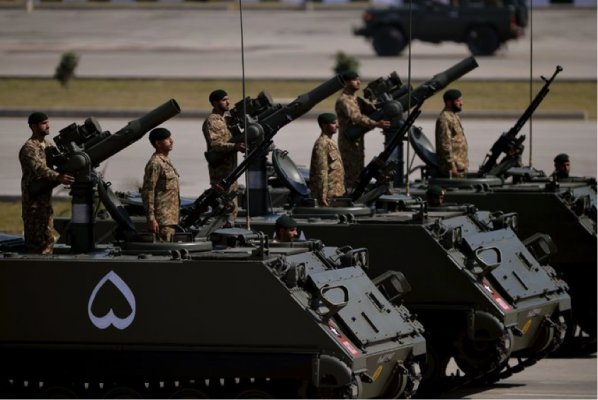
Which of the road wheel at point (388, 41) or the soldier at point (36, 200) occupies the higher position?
the road wheel at point (388, 41)

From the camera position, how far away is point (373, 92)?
24.7 metres

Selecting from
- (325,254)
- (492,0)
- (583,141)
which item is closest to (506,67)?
(492,0)

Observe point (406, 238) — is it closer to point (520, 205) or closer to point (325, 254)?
point (325, 254)

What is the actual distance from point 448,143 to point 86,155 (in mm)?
8184

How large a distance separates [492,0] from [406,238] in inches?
1745

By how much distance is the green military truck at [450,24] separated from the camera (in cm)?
6053

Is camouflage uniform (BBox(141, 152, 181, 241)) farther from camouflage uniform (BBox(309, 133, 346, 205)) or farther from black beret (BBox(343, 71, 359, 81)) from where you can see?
black beret (BBox(343, 71, 359, 81))

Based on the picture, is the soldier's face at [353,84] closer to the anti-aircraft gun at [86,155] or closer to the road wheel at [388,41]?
the anti-aircraft gun at [86,155]

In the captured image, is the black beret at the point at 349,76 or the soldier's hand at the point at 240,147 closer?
the soldier's hand at the point at 240,147

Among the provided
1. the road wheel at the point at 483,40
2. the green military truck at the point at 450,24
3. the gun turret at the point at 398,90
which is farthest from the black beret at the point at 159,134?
the road wheel at the point at 483,40

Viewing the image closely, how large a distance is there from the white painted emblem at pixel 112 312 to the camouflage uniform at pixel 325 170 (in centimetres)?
472

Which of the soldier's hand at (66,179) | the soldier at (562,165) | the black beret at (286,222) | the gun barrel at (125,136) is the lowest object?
the black beret at (286,222)

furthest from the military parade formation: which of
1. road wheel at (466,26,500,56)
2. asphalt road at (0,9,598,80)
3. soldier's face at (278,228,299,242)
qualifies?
road wheel at (466,26,500,56)

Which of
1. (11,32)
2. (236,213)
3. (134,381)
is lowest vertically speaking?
(134,381)
